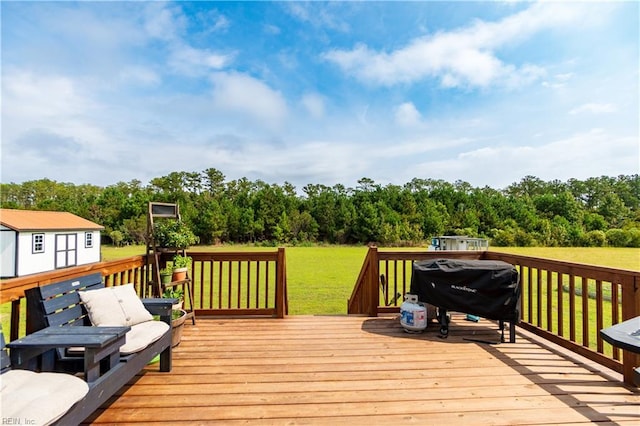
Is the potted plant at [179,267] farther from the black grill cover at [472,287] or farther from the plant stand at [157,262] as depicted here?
the black grill cover at [472,287]

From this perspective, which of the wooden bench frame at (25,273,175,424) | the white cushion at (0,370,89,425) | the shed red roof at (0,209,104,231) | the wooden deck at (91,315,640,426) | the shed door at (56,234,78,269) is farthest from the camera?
the shed door at (56,234,78,269)

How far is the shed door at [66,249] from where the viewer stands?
50.4 feet

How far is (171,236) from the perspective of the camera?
3.81 meters

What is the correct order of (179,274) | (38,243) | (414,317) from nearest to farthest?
1. (414,317)
2. (179,274)
3. (38,243)

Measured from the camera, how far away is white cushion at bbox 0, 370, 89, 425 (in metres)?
1.20

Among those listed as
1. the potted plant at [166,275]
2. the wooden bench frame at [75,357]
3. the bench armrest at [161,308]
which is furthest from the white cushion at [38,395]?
the potted plant at [166,275]

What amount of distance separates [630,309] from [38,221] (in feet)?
67.0

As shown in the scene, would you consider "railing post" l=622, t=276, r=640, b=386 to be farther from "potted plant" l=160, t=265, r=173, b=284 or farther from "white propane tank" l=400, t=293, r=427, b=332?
"potted plant" l=160, t=265, r=173, b=284

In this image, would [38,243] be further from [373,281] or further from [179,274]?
[373,281]

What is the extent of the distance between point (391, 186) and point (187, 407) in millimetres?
35493

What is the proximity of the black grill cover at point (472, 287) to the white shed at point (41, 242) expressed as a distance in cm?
1667

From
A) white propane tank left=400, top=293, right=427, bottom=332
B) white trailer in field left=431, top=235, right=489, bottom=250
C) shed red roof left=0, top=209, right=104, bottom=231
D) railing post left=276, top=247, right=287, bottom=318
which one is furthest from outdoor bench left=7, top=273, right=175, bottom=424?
white trailer in field left=431, top=235, right=489, bottom=250

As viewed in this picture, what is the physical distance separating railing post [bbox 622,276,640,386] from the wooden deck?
0.43ft

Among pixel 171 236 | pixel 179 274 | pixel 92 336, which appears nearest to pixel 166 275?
pixel 179 274
